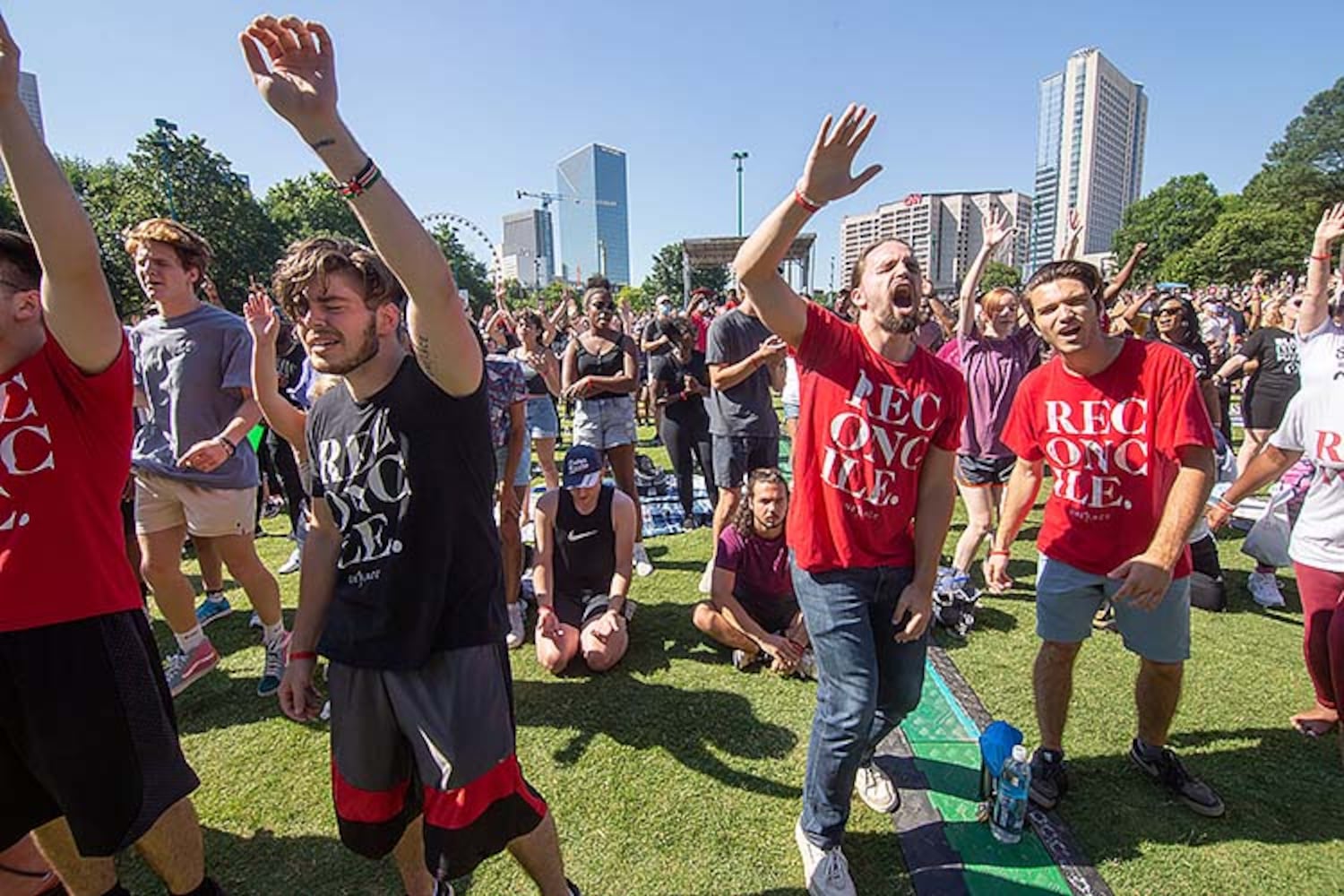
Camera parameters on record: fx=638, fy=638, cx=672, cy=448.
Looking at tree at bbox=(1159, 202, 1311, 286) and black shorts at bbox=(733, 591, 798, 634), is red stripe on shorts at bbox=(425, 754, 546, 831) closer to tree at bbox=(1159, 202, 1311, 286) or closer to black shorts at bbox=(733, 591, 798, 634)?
black shorts at bbox=(733, 591, 798, 634)

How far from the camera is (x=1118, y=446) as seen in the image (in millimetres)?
2582

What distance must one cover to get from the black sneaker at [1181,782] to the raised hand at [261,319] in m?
4.44

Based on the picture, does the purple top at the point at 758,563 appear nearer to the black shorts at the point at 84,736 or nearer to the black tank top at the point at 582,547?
the black tank top at the point at 582,547

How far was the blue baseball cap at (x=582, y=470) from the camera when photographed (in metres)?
4.27

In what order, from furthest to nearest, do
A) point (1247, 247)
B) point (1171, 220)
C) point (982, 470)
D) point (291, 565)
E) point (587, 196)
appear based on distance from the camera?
point (587, 196) < point (1171, 220) < point (1247, 247) < point (291, 565) < point (982, 470)

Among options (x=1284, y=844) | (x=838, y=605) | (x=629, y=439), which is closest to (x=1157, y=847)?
(x=1284, y=844)

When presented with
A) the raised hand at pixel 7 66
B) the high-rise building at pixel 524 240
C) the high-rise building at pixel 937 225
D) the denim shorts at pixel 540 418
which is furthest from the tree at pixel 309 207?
the high-rise building at pixel 524 240

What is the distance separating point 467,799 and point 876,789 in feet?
6.14

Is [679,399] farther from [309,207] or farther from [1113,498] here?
[309,207]

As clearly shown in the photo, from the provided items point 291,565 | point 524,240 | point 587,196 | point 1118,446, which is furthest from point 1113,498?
point 587,196

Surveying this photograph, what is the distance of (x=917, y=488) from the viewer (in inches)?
94.7

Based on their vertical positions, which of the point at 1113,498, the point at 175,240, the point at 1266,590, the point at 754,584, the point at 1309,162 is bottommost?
the point at 1266,590

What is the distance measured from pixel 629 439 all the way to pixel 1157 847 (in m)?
4.44

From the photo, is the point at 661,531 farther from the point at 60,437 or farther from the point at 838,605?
the point at 60,437
